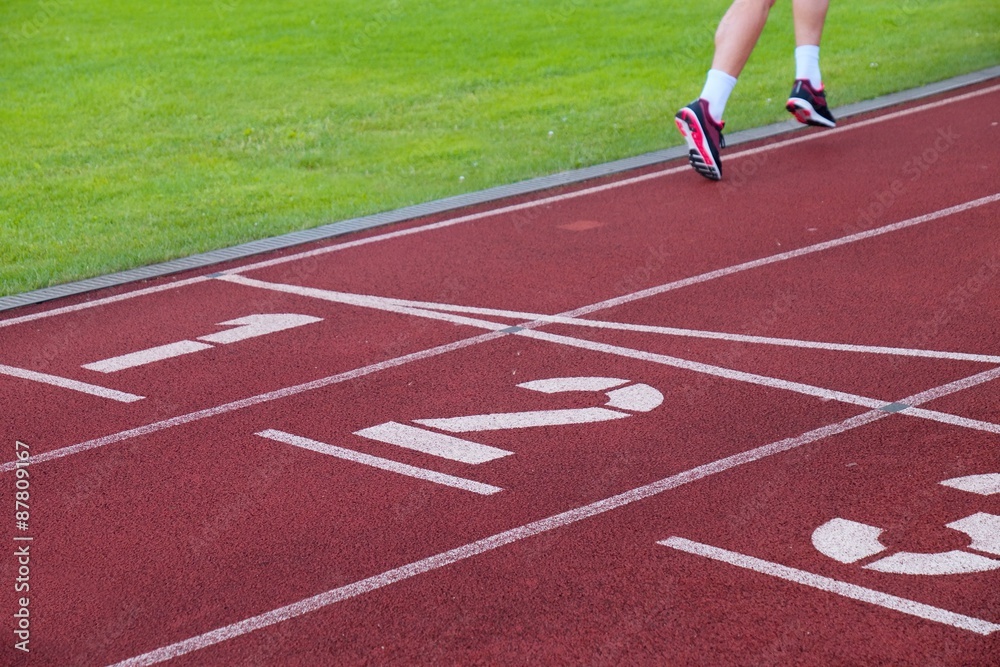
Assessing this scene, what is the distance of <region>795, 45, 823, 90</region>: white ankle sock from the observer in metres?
10.2

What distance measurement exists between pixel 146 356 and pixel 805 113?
17.3 feet

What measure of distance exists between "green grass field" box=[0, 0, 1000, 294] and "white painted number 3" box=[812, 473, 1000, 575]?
537 centimetres

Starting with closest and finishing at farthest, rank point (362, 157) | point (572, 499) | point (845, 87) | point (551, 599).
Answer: point (551, 599), point (572, 499), point (362, 157), point (845, 87)

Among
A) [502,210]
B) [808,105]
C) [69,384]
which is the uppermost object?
[808,105]

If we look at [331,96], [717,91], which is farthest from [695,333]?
[331,96]

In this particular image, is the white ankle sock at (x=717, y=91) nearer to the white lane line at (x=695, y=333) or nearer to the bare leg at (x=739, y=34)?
the bare leg at (x=739, y=34)

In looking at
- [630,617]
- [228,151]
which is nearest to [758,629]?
[630,617]

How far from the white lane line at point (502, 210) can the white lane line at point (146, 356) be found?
3.33 ft

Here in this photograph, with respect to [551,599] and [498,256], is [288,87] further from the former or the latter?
[551,599]

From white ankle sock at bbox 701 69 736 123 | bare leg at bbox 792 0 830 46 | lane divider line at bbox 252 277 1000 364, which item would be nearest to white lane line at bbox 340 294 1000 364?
lane divider line at bbox 252 277 1000 364

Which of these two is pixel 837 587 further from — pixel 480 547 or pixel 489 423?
pixel 489 423

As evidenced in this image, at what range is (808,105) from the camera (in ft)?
32.8

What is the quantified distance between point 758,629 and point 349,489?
1795 mm

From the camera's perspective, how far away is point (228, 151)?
11797 mm
